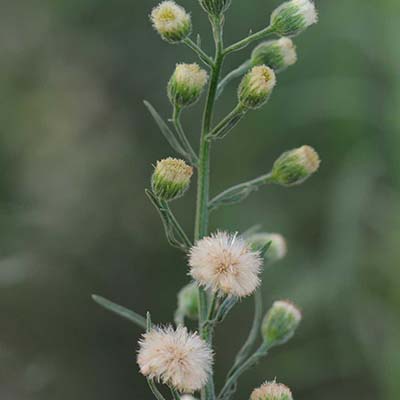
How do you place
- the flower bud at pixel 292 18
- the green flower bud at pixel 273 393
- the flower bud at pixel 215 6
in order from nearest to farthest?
the green flower bud at pixel 273 393
the flower bud at pixel 215 6
the flower bud at pixel 292 18

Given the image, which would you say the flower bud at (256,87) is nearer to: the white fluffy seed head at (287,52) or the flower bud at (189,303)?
the white fluffy seed head at (287,52)

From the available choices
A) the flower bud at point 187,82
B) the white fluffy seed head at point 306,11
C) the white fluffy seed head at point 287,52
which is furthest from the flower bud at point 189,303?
the white fluffy seed head at point 306,11

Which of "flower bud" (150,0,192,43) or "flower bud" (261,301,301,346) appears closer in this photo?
"flower bud" (150,0,192,43)

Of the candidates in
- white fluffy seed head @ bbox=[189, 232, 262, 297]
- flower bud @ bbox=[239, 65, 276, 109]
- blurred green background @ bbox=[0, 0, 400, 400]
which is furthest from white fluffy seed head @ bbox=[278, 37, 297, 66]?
blurred green background @ bbox=[0, 0, 400, 400]

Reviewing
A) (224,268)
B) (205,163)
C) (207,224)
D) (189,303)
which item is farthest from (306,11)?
(189,303)

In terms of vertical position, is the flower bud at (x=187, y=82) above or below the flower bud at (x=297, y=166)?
above

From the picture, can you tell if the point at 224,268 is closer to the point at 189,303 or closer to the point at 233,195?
the point at 233,195

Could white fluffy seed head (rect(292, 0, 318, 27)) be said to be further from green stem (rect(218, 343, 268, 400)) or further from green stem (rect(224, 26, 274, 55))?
green stem (rect(218, 343, 268, 400))

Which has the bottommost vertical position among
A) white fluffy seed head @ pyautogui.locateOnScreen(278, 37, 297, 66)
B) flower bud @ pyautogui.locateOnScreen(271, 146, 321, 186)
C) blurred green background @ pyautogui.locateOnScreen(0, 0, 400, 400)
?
flower bud @ pyautogui.locateOnScreen(271, 146, 321, 186)
